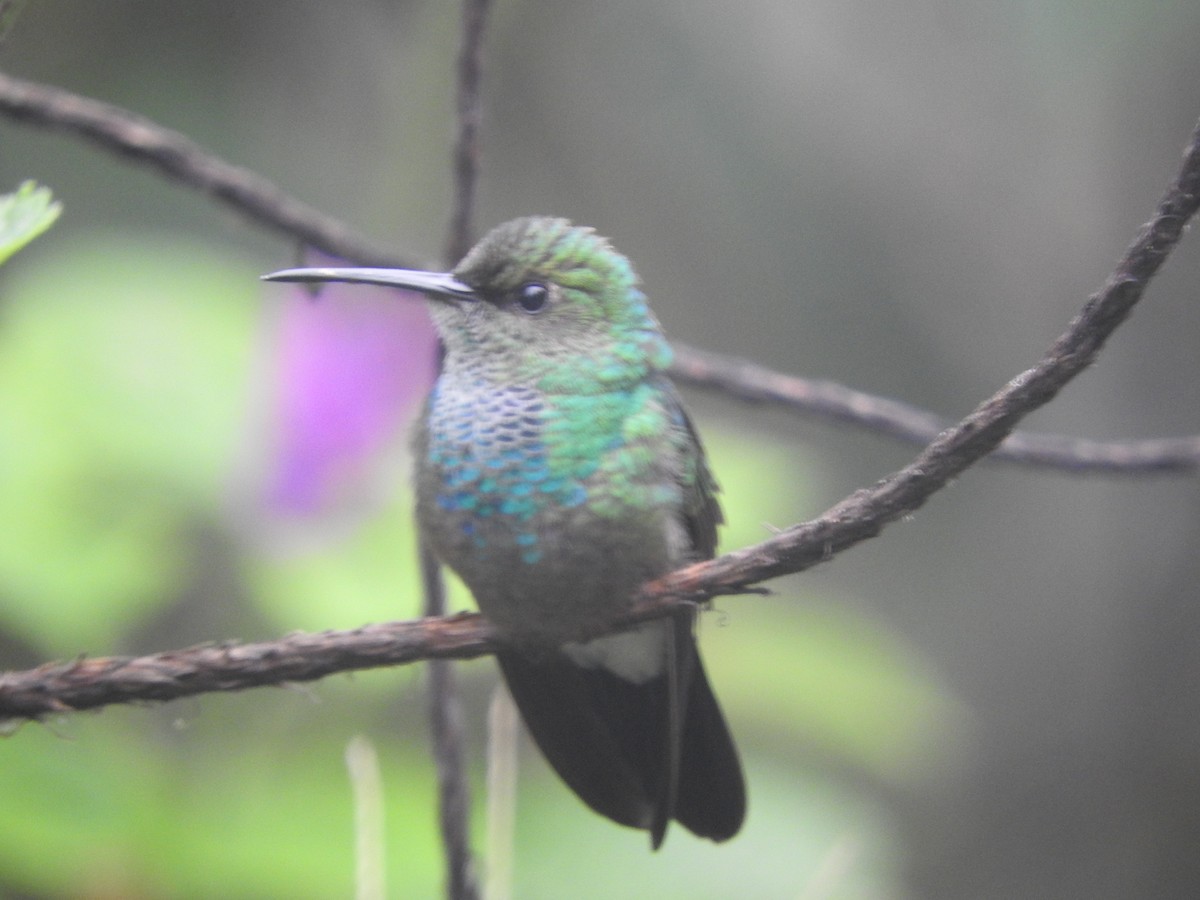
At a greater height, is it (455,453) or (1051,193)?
(1051,193)

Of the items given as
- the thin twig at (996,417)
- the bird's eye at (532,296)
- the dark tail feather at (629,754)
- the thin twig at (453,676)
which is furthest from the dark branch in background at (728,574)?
the bird's eye at (532,296)

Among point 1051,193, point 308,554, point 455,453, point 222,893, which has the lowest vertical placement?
point 222,893

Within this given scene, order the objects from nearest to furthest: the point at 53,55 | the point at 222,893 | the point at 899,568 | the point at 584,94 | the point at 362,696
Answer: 1. the point at 222,893
2. the point at 362,696
3. the point at 53,55
4. the point at 584,94
5. the point at 899,568

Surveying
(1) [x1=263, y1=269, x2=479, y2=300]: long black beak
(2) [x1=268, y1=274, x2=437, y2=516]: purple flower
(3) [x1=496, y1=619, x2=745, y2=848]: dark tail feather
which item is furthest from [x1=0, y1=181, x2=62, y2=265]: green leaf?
(2) [x1=268, y1=274, x2=437, y2=516]: purple flower

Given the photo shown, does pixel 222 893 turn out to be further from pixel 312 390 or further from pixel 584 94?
pixel 584 94

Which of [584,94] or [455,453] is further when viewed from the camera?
[584,94]

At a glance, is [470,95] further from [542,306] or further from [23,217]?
[23,217]

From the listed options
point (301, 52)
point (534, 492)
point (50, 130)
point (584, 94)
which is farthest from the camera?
point (584, 94)

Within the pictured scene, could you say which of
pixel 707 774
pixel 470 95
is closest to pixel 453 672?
pixel 707 774

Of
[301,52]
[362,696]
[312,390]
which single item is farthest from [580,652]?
[301,52]
